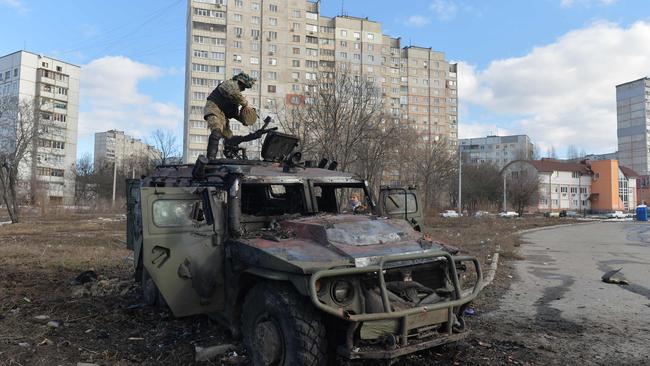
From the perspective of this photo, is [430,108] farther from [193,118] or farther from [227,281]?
[227,281]

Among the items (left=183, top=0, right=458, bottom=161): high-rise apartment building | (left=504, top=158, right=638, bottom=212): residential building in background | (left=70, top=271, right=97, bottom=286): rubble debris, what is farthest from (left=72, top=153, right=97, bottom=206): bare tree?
(left=504, top=158, right=638, bottom=212): residential building in background

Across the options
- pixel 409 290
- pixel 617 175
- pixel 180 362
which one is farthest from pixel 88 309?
pixel 617 175

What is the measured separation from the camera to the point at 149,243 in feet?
15.5

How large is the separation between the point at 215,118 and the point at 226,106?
0.35m

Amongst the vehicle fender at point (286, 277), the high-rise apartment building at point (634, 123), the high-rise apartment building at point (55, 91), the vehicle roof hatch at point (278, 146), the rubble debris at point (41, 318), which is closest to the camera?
the vehicle fender at point (286, 277)

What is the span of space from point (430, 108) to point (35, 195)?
73364 mm

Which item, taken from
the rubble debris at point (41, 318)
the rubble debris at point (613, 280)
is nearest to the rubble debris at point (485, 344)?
the rubble debris at point (41, 318)

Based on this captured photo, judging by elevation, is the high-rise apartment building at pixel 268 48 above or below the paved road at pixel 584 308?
above

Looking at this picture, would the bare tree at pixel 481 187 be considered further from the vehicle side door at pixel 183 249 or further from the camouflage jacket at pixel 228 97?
the vehicle side door at pixel 183 249

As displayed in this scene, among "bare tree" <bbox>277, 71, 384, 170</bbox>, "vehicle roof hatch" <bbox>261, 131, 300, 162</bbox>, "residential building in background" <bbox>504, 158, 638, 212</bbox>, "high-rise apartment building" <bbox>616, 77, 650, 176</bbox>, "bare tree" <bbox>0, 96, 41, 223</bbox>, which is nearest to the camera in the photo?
"vehicle roof hatch" <bbox>261, 131, 300, 162</bbox>

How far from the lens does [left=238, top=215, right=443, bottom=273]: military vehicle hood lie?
408 centimetres

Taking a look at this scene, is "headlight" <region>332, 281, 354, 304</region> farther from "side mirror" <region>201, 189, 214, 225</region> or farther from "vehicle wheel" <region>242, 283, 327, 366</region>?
"side mirror" <region>201, 189, 214, 225</region>

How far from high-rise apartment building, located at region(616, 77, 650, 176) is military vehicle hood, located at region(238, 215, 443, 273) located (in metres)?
95.9

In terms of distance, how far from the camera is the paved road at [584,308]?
219 inches
